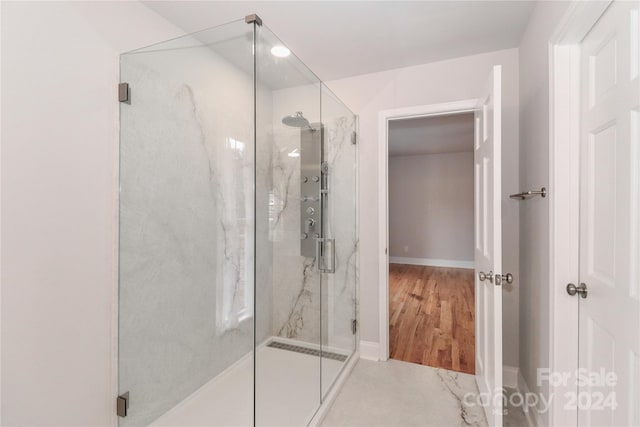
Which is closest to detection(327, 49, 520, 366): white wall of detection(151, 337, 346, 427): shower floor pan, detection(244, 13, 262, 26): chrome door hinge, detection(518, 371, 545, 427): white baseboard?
detection(518, 371, 545, 427): white baseboard

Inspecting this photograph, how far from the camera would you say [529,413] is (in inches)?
68.6

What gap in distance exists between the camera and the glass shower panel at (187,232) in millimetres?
1590

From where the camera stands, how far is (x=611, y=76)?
1.09m

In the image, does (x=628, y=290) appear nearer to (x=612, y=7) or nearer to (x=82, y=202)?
(x=612, y=7)

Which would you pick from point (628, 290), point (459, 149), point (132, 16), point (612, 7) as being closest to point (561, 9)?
point (612, 7)

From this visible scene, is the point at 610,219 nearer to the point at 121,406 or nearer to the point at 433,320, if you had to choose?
the point at 121,406

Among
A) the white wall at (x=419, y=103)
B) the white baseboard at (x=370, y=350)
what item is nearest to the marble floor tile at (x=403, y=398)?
the white baseboard at (x=370, y=350)

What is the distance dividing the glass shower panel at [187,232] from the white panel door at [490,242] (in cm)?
126

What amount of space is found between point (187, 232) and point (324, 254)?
946 mm

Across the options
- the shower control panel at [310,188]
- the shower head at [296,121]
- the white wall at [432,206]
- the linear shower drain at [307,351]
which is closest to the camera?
the linear shower drain at [307,351]

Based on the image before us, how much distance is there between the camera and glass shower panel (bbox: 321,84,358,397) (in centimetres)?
219

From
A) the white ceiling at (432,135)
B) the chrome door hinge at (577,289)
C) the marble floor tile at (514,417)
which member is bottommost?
the marble floor tile at (514,417)

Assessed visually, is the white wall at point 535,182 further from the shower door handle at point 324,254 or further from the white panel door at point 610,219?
the shower door handle at point 324,254

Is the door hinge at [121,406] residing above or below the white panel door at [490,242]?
below
